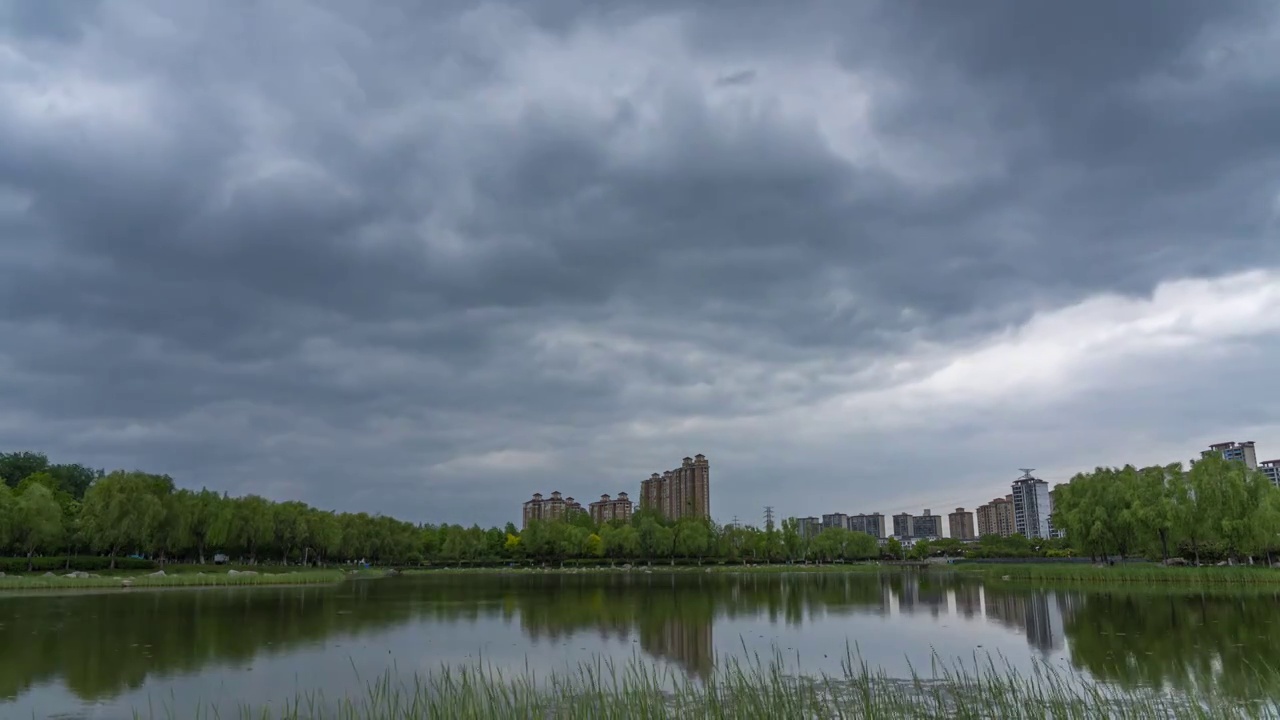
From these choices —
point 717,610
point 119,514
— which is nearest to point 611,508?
point 119,514

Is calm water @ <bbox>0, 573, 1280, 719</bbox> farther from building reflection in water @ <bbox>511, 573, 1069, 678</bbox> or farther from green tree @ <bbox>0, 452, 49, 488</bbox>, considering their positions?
green tree @ <bbox>0, 452, 49, 488</bbox>

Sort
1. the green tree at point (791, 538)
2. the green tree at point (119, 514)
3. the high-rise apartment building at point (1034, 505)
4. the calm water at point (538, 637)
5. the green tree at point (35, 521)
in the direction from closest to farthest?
the calm water at point (538, 637) → the green tree at point (35, 521) → the green tree at point (119, 514) → the green tree at point (791, 538) → the high-rise apartment building at point (1034, 505)

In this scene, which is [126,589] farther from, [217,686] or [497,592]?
[217,686]

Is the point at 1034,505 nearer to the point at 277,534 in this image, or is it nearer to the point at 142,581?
the point at 277,534

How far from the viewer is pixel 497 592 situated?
5031 cm

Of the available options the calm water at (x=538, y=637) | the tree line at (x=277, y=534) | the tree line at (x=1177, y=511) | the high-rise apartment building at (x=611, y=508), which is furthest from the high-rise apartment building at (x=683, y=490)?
the calm water at (x=538, y=637)

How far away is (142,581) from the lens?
4747cm

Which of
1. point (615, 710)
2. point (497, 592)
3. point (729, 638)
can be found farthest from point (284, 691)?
point (497, 592)

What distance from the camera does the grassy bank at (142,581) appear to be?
43.4 metres

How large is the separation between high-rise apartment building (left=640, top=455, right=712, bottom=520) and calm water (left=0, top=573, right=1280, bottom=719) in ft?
349

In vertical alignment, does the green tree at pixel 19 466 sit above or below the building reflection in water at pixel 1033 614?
above

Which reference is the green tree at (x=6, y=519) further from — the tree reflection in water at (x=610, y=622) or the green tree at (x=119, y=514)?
the tree reflection in water at (x=610, y=622)

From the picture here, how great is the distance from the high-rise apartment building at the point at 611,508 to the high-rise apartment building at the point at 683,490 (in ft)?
16.5

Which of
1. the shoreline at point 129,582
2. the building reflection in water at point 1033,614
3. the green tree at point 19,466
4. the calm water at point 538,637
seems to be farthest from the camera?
the green tree at point 19,466
